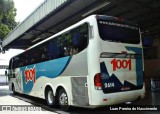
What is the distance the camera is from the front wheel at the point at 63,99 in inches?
378

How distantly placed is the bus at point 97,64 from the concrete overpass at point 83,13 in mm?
3813

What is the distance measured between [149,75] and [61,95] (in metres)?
12.4

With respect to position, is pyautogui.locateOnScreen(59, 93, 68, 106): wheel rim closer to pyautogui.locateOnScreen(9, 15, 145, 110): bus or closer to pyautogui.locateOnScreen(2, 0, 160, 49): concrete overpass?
pyautogui.locateOnScreen(9, 15, 145, 110): bus

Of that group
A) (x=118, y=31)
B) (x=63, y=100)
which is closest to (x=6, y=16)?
(x=63, y=100)

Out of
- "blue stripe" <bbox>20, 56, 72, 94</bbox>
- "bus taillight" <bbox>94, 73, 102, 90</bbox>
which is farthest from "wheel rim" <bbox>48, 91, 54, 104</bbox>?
"bus taillight" <bbox>94, 73, 102, 90</bbox>

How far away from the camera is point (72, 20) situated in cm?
1656

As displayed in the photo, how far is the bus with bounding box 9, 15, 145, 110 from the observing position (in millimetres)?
7914

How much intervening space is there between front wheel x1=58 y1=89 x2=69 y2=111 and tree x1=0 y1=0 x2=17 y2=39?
15379 millimetres

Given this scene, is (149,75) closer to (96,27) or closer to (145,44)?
(145,44)

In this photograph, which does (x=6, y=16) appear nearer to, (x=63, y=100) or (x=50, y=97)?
(x=50, y=97)

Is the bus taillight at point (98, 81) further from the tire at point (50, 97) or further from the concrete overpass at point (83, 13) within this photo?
the concrete overpass at point (83, 13)

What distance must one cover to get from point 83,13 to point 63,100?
262 inches

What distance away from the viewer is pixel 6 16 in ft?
85.6

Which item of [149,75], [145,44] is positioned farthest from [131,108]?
[149,75]
